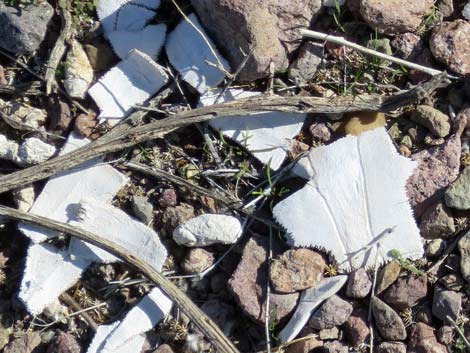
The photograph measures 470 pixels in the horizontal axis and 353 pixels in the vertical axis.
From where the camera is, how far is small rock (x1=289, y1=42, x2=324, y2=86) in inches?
112

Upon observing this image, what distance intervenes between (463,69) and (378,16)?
343 mm

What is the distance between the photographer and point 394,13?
110 inches

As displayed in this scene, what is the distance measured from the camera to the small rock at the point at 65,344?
284 centimetres

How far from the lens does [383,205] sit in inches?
110

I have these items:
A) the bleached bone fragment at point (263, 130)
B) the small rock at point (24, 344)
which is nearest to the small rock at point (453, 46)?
the bleached bone fragment at point (263, 130)

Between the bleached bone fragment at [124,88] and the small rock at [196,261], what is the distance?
549 millimetres

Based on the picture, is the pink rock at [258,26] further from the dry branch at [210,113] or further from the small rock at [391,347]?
the small rock at [391,347]

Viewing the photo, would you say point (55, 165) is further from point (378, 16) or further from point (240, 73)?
point (378, 16)

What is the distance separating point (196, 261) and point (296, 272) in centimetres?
35

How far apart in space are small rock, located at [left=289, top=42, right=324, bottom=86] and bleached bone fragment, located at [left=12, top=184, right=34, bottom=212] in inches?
39.8

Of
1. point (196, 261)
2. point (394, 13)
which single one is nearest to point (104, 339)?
point (196, 261)

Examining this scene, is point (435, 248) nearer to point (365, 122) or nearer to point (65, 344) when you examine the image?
point (365, 122)

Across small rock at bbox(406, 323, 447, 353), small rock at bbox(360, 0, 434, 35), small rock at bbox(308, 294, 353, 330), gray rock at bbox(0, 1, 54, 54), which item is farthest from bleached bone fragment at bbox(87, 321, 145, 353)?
small rock at bbox(360, 0, 434, 35)

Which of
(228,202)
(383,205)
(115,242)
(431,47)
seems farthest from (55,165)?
(431,47)
